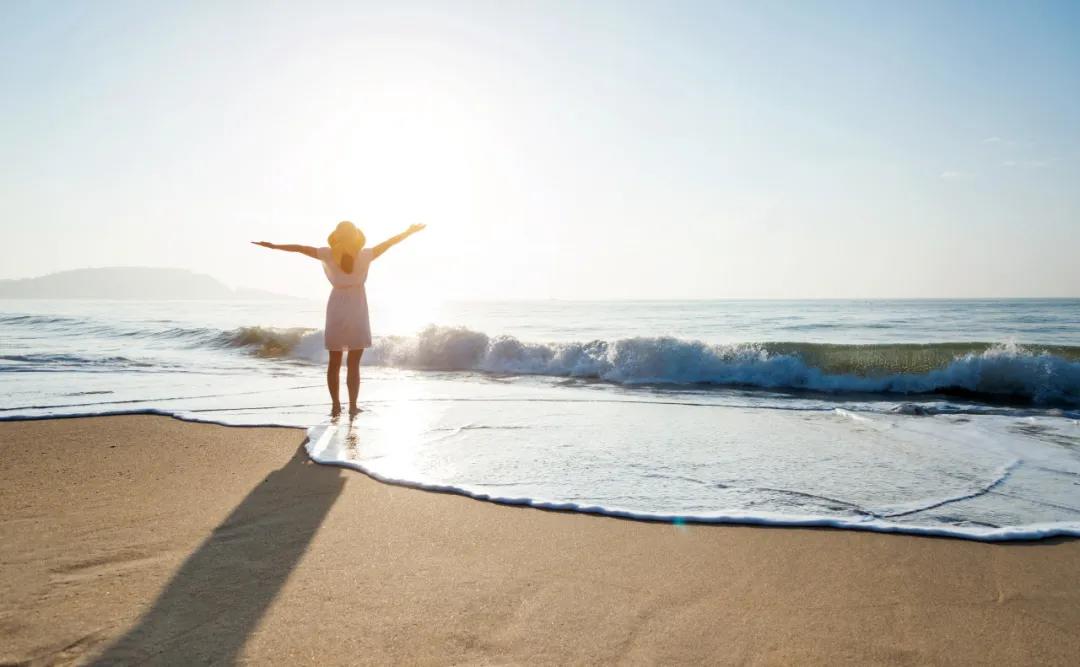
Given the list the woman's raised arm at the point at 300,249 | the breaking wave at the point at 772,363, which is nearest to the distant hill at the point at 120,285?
the breaking wave at the point at 772,363

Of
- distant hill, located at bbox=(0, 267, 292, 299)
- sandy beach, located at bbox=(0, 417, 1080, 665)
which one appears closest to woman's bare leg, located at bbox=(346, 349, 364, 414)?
sandy beach, located at bbox=(0, 417, 1080, 665)

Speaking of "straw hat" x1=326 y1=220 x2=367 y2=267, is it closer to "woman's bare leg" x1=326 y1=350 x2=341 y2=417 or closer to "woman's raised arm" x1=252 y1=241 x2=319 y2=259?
"woman's raised arm" x1=252 y1=241 x2=319 y2=259

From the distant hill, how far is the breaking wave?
10713 cm

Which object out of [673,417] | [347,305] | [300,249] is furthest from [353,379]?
[673,417]

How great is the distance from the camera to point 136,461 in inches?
182

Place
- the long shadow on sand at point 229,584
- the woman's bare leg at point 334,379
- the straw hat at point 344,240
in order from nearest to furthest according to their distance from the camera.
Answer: the long shadow on sand at point 229,584
the straw hat at point 344,240
the woman's bare leg at point 334,379

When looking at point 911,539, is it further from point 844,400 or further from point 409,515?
point 844,400

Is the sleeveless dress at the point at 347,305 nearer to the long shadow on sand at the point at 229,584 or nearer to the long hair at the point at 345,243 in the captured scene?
the long hair at the point at 345,243

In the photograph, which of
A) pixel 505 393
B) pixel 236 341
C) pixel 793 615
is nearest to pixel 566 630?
pixel 793 615

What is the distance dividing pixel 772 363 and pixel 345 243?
8.54 m

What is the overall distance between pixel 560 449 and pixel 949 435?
385cm

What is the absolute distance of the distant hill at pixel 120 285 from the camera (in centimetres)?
11106

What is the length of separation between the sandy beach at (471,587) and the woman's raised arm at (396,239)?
3376 mm

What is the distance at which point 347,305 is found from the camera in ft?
22.2
